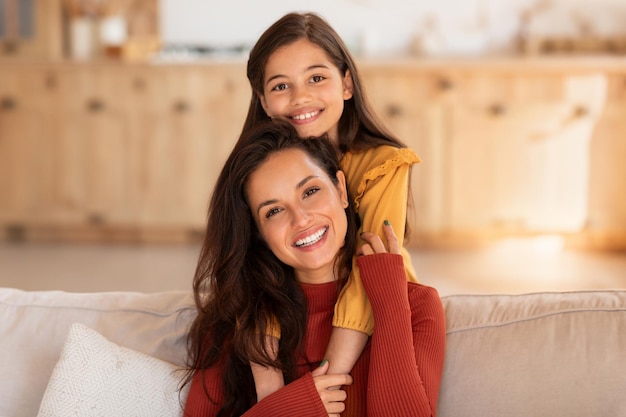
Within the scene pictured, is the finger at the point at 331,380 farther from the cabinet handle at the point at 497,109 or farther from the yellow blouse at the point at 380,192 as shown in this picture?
the cabinet handle at the point at 497,109

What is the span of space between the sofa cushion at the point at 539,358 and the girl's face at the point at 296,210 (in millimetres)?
301

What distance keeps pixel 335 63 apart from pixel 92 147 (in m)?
2.99

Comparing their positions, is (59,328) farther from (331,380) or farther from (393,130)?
(393,130)

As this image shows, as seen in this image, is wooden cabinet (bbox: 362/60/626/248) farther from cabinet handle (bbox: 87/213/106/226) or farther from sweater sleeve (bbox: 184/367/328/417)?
sweater sleeve (bbox: 184/367/328/417)

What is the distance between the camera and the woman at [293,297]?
4.81 feet

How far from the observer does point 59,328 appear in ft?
5.66

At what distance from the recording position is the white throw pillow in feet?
4.91

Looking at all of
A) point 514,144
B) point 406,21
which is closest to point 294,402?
point 514,144

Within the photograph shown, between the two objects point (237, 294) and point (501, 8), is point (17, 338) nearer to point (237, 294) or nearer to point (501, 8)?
point (237, 294)

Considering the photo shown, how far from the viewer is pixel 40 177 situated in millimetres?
4652

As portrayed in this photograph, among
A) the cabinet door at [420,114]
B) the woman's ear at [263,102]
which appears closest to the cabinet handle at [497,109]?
the cabinet door at [420,114]

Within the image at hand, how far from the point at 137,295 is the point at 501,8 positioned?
3605 mm

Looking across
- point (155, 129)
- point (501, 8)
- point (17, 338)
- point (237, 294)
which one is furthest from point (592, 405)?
point (501, 8)

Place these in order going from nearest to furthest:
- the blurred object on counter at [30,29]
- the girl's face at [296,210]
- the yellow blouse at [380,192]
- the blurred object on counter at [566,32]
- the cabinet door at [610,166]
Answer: the girl's face at [296,210] → the yellow blouse at [380,192] → the cabinet door at [610,166] → the blurred object on counter at [566,32] → the blurred object on counter at [30,29]
